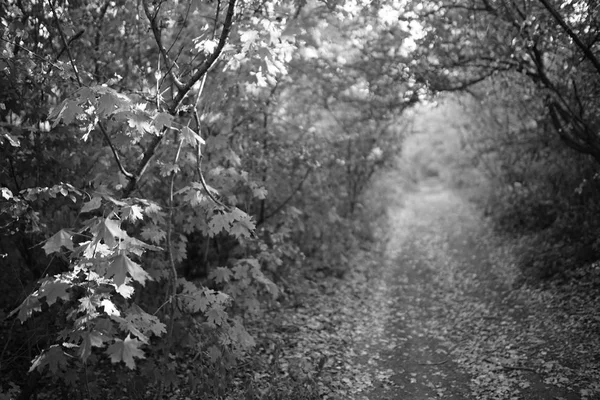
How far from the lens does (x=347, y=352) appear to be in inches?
285

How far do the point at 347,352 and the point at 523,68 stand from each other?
6190mm

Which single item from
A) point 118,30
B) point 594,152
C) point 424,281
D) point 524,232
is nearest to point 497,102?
point 524,232

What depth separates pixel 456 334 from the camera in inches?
307

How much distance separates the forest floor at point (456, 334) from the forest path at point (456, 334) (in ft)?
0.06

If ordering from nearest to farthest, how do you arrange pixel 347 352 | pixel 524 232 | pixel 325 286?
1. pixel 347 352
2. pixel 325 286
3. pixel 524 232

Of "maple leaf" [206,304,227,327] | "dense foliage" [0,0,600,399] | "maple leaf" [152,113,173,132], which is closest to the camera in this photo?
"maple leaf" [152,113,173,132]

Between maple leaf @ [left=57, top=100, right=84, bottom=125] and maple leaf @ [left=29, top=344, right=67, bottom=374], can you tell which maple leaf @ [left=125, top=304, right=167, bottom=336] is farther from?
maple leaf @ [left=57, top=100, right=84, bottom=125]

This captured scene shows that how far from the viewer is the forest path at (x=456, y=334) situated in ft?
19.5

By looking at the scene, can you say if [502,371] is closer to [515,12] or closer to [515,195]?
[515,12]

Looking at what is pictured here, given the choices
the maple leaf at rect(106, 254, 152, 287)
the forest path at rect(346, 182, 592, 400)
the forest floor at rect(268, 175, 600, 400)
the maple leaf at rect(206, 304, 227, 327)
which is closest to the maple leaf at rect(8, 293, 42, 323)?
the maple leaf at rect(106, 254, 152, 287)

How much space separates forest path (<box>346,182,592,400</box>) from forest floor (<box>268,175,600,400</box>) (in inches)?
0.7

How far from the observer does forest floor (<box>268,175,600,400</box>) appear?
5918mm

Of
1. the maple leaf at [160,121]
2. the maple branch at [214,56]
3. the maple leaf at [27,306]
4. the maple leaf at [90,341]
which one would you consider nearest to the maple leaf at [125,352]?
the maple leaf at [90,341]

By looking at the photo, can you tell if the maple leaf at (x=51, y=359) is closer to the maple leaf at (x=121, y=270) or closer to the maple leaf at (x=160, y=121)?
the maple leaf at (x=121, y=270)
